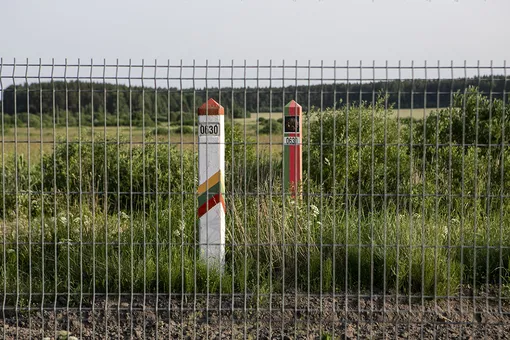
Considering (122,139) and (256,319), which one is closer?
(256,319)

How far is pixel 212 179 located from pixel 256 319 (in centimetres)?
151

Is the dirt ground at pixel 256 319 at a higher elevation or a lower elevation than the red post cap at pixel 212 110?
lower

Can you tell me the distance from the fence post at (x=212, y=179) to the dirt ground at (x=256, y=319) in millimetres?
651

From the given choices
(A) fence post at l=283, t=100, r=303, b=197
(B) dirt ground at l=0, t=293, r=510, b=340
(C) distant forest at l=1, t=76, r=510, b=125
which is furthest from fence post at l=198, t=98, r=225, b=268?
(A) fence post at l=283, t=100, r=303, b=197

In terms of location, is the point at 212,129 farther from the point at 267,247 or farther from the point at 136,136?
the point at 136,136

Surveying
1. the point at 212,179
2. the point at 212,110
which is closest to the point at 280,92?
the point at 212,110

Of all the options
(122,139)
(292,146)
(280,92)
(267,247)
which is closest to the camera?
(280,92)

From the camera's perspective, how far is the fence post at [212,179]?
23.2ft

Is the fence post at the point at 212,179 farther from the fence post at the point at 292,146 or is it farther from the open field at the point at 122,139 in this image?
the fence post at the point at 292,146

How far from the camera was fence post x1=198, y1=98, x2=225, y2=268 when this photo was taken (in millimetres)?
7070

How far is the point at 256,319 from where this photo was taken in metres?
6.45

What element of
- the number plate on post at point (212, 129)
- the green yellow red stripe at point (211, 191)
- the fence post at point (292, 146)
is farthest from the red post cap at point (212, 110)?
the fence post at point (292, 146)

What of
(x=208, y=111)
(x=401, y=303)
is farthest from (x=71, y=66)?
(x=401, y=303)

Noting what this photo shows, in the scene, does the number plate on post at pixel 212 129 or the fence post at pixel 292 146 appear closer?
the number plate on post at pixel 212 129
